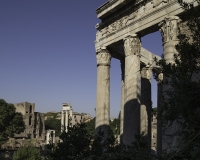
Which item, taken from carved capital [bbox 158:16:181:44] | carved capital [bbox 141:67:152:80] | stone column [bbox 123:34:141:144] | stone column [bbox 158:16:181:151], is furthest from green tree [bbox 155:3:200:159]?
carved capital [bbox 141:67:152:80]

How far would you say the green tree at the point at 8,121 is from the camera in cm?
4377

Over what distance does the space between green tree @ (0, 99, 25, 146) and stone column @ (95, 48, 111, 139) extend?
1299 inches

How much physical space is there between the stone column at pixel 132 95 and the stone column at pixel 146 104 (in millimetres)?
4414

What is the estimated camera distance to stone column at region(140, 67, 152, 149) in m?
16.6

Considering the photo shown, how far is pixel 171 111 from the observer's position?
272 inches

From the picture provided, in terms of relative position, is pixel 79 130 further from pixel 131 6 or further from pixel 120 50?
pixel 120 50

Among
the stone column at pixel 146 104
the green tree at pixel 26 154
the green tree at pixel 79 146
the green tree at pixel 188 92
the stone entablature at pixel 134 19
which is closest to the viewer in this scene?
the green tree at pixel 188 92

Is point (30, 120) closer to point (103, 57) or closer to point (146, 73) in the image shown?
point (146, 73)

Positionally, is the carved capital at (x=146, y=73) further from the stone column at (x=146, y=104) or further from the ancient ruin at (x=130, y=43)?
the ancient ruin at (x=130, y=43)

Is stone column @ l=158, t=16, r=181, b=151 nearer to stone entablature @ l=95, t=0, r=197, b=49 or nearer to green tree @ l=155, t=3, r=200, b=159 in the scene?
stone entablature @ l=95, t=0, r=197, b=49

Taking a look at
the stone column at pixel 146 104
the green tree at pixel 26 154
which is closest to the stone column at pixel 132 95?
the stone column at pixel 146 104

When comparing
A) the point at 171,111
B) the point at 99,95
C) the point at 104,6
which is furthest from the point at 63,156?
the point at 104,6

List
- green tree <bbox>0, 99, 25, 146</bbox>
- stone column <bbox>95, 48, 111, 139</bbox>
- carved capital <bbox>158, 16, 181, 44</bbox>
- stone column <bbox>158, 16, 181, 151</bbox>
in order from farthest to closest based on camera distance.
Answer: green tree <bbox>0, 99, 25, 146</bbox> < stone column <bbox>95, 48, 111, 139</bbox> < carved capital <bbox>158, 16, 181, 44</bbox> < stone column <bbox>158, 16, 181, 151</bbox>

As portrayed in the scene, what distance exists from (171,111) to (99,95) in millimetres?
7501
